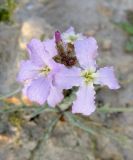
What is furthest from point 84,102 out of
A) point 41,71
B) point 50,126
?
point 50,126

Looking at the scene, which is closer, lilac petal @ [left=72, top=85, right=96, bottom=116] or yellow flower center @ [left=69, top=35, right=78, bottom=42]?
lilac petal @ [left=72, top=85, right=96, bottom=116]

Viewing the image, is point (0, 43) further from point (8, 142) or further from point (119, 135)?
point (119, 135)

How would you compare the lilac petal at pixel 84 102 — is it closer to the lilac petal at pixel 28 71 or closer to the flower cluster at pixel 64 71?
the flower cluster at pixel 64 71

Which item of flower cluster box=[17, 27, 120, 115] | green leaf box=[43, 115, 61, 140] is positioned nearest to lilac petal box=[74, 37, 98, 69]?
flower cluster box=[17, 27, 120, 115]

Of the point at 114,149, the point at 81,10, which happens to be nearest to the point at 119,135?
the point at 114,149

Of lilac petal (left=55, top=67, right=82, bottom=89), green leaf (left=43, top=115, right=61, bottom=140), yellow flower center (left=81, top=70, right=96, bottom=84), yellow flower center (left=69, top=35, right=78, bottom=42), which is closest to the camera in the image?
lilac petal (left=55, top=67, right=82, bottom=89)

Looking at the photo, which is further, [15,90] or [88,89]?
[15,90]

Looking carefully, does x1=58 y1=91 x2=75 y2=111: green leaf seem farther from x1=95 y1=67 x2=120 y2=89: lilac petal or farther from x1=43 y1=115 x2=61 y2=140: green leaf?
x1=95 y1=67 x2=120 y2=89: lilac petal
